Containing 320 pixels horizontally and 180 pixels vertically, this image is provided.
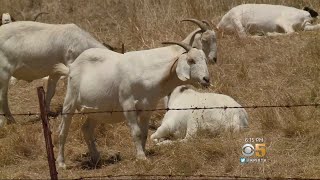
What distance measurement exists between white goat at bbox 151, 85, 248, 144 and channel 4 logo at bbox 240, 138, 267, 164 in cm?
67

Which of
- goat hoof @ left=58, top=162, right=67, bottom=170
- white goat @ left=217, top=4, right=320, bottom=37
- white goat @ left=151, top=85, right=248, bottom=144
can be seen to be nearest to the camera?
goat hoof @ left=58, top=162, right=67, bottom=170

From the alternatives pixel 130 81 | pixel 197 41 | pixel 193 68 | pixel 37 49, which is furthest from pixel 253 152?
→ pixel 37 49

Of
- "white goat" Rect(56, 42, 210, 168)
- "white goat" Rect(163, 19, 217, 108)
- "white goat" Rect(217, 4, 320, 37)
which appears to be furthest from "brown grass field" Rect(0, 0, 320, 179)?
"white goat" Rect(163, 19, 217, 108)

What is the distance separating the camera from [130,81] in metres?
7.87

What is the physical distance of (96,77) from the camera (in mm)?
8070

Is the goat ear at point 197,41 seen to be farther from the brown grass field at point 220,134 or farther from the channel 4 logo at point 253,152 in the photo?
the channel 4 logo at point 253,152

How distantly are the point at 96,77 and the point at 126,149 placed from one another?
1.22m

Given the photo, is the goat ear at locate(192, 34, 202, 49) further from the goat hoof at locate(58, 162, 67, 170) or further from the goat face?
the goat hoof at locate(58, 162, 67, 170)

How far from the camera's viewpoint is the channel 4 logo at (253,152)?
302 inches

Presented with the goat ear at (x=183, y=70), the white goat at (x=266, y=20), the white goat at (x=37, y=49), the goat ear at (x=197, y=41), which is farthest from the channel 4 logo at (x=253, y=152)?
the white goat at (x=266, y=20)

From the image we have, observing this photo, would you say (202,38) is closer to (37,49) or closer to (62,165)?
(37,49)

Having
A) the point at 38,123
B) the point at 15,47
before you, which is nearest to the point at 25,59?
the point at 15,47

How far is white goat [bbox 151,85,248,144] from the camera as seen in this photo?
8906mm

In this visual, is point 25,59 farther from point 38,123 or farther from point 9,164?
point 9,164
